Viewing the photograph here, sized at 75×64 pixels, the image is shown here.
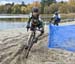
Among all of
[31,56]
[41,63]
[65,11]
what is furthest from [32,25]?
[65,11]

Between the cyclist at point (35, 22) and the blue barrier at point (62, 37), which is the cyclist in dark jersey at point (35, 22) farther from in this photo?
the blue barrier at point (62, 37)

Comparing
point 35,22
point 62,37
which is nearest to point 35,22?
point 35,22

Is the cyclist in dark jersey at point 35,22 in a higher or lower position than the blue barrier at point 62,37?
higher

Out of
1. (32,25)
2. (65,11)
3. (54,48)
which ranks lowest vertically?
(65,11)

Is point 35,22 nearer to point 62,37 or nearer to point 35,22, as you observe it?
point 35,22

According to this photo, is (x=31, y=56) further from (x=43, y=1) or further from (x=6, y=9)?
(x=43, y=1)

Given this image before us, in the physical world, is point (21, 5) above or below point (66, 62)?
below

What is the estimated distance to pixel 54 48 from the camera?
571 inches

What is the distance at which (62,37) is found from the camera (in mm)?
14367

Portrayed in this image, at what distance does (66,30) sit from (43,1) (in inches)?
2742

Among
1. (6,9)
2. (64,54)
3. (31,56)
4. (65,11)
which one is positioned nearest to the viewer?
(31,56)

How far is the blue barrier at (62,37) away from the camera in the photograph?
46.4ft

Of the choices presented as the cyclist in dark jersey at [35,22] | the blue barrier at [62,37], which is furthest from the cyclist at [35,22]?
the blue barrier at [62,37]

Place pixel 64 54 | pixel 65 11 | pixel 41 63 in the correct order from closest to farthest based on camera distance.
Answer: pixel 41 63, pixel 64 54, pixel 65 11
